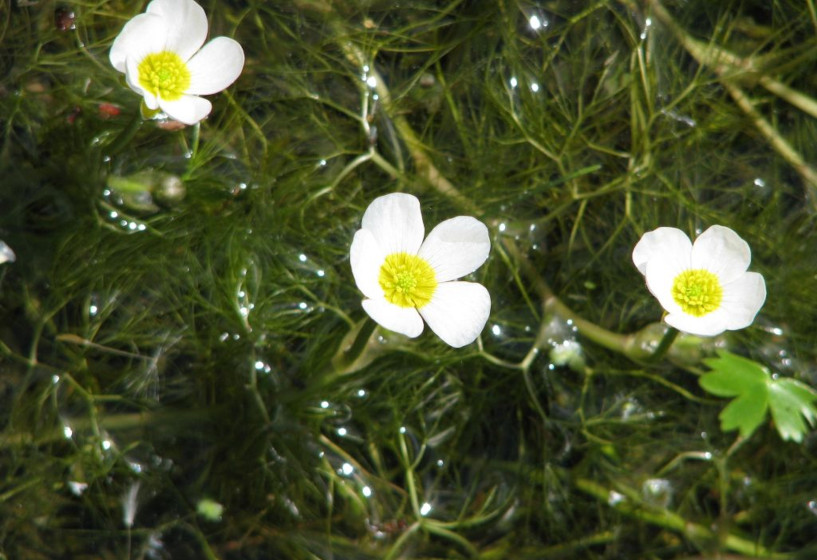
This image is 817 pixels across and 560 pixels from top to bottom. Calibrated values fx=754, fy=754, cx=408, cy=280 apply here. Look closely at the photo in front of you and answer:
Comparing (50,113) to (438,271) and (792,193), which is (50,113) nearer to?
(438,271)

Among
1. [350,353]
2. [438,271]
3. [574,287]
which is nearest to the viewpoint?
[438,271]

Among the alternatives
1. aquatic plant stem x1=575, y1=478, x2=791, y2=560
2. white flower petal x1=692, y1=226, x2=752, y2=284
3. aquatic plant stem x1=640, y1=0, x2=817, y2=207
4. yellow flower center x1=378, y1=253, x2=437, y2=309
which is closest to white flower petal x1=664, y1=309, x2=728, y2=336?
white flower petal x1=692, y1=226, x2=752, y2=284

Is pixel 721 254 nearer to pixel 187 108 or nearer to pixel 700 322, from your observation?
pixel 700 322

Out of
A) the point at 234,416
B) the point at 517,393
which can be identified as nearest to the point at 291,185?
the point at 234,416

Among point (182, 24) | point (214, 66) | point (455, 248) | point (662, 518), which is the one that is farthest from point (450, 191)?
point (662, 518)

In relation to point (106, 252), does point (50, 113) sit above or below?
above
